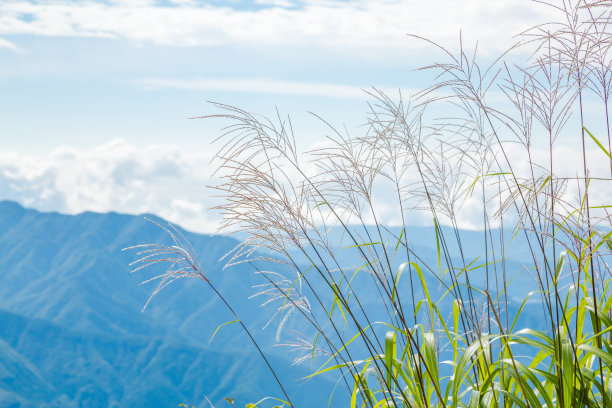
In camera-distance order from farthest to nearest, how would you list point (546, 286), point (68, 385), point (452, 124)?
point (68, 385) → point (452, 124) → point (546, 286)

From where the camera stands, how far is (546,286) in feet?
5.17

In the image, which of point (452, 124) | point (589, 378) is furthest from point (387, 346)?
point (452, 124)

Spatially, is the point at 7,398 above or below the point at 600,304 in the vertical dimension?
below

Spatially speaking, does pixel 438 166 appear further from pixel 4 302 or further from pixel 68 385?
pixel 4 302

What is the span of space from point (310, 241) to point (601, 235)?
720 mm

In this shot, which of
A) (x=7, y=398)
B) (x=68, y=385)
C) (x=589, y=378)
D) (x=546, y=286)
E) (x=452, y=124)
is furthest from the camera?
(x=68, y=385)

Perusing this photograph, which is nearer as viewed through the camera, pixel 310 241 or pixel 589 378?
pixel 589 378

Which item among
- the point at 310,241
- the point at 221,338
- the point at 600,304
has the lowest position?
the point at 221,338

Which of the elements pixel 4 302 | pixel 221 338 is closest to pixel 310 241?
pixel 221 338

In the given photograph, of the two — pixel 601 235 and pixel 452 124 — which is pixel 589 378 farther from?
pixel 452 124

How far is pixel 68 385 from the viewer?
447ft

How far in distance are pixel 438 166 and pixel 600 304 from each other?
643 millimetres

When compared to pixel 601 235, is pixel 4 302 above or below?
below

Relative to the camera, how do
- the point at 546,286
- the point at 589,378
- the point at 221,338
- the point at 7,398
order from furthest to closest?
the point at 221,338 < the point at 7,398 < the point at 546,286 < the point at 589,378
